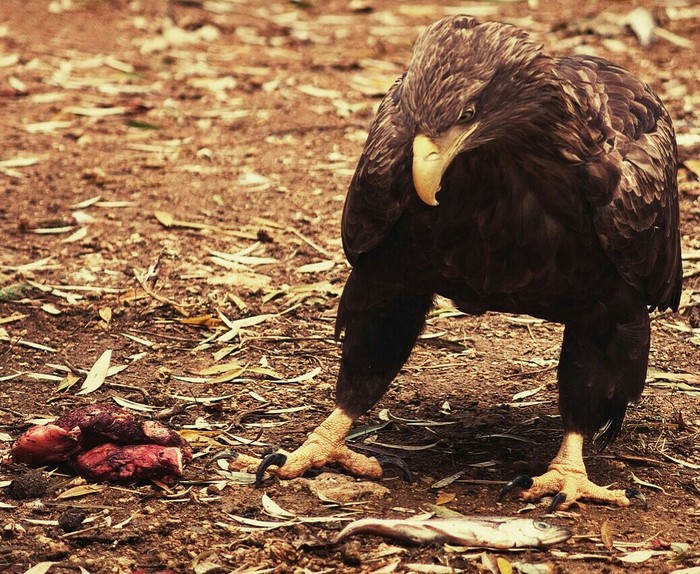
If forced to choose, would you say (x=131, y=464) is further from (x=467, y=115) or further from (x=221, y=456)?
(x=467, y=115)

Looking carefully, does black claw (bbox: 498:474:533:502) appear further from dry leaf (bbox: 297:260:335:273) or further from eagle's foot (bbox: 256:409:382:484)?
dry leaf (bbox: 297:260:335:273)

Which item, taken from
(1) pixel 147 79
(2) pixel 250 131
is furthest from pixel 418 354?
(1) pixel 147 79

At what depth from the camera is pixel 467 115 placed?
3.81m

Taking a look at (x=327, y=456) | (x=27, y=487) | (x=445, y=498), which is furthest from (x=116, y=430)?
(x=445, y=498)

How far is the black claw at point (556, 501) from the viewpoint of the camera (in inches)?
176

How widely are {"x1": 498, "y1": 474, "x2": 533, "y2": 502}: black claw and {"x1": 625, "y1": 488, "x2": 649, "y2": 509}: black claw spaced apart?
35cm

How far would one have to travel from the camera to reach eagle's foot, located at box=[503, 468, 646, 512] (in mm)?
4555

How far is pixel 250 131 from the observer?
29.8ft

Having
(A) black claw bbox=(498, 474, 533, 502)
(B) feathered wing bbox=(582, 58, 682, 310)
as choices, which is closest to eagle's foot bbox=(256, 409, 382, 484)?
(A) black claw bbox=(498, 474, 533, 502)

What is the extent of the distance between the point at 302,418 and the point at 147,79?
5.71 meters

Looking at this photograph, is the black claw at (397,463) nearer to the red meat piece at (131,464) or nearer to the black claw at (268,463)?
the black claw at (268,463)

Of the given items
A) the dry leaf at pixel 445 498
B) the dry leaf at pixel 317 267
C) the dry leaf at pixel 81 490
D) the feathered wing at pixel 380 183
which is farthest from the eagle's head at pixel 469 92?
the dry leaf at pixel 317 267

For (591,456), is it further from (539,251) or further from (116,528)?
(116,528)

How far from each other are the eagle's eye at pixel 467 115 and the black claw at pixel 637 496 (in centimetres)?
157
